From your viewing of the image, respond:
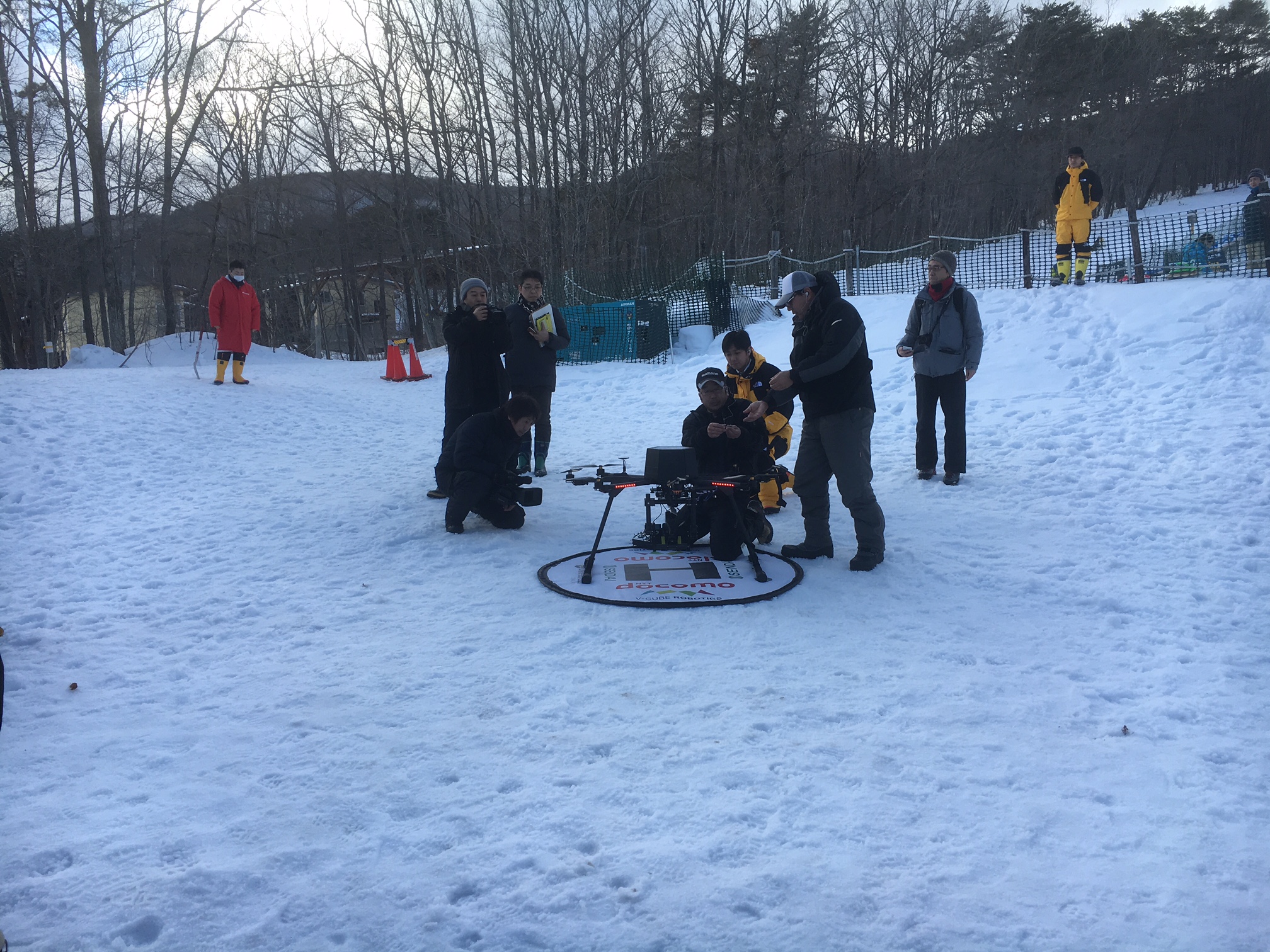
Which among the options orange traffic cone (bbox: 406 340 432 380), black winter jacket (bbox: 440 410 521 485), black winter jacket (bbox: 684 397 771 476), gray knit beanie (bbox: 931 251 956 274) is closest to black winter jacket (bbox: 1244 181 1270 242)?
gray knit beanie (bbox: 931 251 956 274)

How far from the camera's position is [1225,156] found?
48.1m

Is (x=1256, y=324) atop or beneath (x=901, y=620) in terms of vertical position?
atop

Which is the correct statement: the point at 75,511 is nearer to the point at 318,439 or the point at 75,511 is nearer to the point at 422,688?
the point at 318,439

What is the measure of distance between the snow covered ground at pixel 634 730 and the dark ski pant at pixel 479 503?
0.55 ft

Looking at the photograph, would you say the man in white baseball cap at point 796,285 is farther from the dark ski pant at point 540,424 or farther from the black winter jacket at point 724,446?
the dark ski pant at point 540,424

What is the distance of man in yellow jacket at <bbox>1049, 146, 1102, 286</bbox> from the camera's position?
39.7 feet

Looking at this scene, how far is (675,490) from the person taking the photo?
18.8 ft

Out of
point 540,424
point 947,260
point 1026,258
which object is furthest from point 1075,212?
point 540,424

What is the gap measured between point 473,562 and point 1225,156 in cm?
5574

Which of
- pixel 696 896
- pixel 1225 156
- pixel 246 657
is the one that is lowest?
pixel 696 896

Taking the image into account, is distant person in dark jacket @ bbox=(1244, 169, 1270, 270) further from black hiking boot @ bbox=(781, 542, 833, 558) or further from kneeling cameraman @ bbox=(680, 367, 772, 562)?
black hiking boot @ bbox=(781, 542, 833, 558)

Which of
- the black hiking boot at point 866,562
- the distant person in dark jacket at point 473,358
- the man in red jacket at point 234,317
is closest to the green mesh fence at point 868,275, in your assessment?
the man in red jacket at point 234,317

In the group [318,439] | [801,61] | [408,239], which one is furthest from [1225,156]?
[318,439]

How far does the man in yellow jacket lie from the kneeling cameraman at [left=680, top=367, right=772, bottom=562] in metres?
7.91
